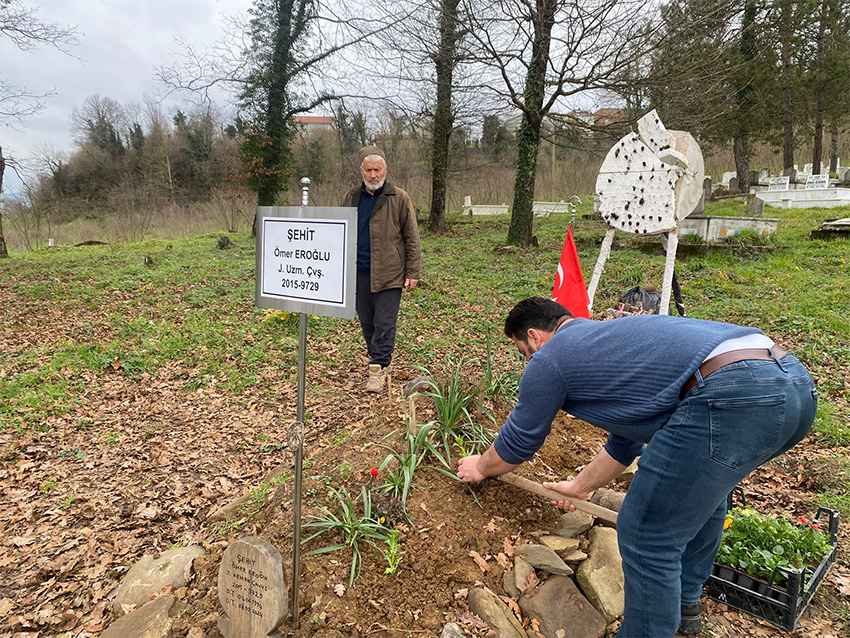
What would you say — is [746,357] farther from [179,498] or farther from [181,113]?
[181,113]

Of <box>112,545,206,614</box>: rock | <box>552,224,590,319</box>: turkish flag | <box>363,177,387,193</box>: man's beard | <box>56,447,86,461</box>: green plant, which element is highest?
<box>363,177,387,193</box>: man's beard

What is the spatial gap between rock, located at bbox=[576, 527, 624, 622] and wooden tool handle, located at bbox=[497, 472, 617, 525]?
4.5 inches

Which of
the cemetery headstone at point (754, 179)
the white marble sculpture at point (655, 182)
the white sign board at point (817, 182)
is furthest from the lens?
the cemetery headstone at point (754, 179)

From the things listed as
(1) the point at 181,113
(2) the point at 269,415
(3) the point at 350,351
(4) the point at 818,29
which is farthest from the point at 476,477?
(1) the point at 181,113

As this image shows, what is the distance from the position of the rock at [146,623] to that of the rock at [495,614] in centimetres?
122

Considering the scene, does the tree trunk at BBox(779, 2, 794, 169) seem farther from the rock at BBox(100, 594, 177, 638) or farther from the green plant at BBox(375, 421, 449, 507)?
the rock at BBox(100, 594, 177, 638)

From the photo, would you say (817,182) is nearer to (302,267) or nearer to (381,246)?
(381,246)

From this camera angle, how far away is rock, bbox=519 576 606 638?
2033 millimetres

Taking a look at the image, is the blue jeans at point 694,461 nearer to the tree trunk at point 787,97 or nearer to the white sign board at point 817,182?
the white sign board at point 817,182

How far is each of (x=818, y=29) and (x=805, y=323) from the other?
63.0 feet

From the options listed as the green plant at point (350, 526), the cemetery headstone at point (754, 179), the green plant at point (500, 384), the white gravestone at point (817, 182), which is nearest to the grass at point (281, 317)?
the green plant at point (500, 384)

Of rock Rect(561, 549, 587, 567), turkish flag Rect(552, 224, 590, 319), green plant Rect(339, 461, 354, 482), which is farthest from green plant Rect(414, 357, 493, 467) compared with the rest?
turkish flag Rect(552, 224, 590, 319)

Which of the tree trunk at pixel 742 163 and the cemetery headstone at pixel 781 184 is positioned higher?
the tree trunk at pixel 742 163

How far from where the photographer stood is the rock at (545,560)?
2.20 metres
